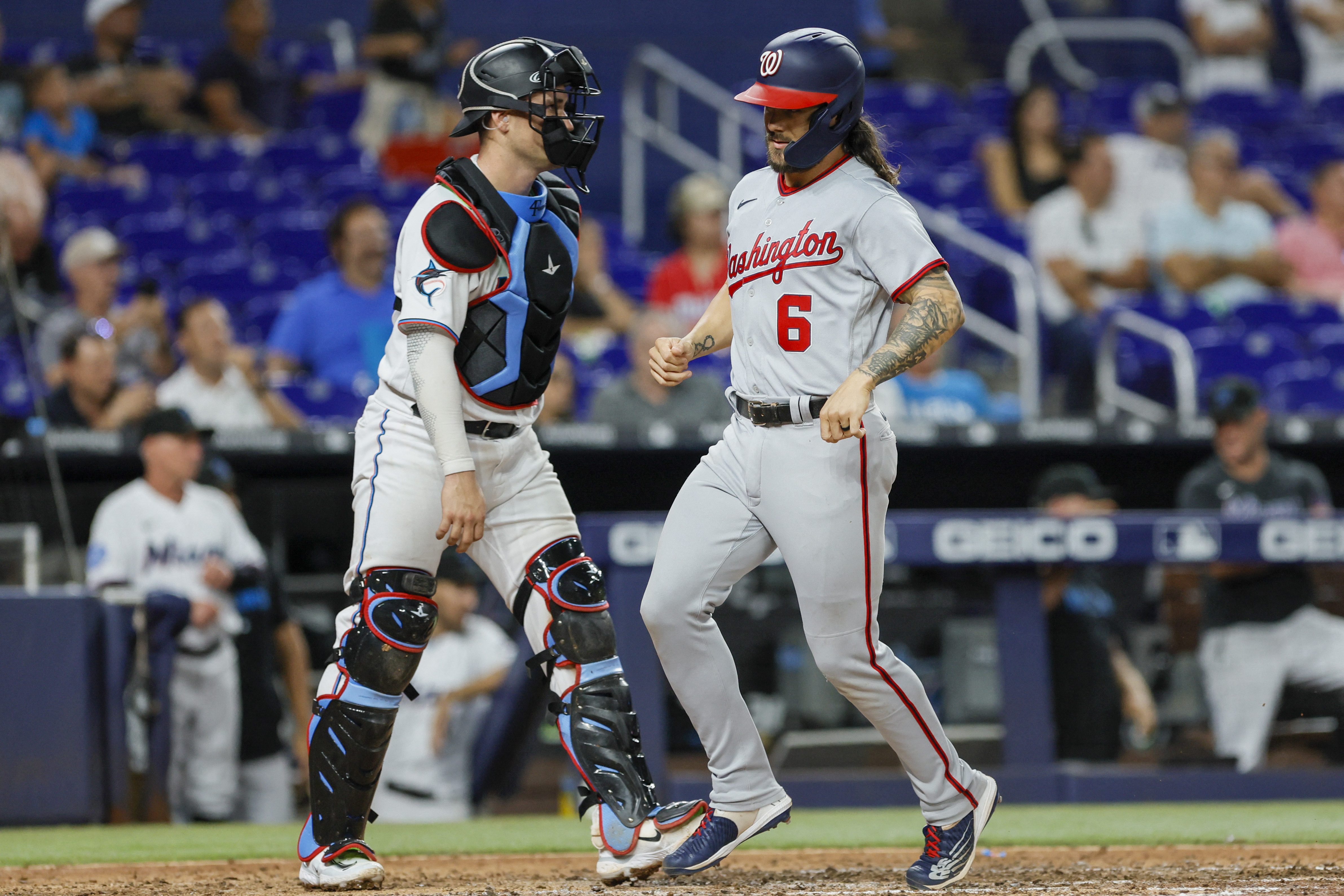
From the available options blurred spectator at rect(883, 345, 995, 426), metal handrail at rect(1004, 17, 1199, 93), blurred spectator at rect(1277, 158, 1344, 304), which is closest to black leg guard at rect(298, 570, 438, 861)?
blurred spectator at rect(883, 345, 995, 426)

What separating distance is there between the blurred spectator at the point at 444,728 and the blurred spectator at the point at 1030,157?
5.13 meters

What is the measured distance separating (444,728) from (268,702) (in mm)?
706

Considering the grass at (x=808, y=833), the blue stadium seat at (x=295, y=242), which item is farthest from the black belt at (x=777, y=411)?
the blue stadium seat at (x=295, y=242)

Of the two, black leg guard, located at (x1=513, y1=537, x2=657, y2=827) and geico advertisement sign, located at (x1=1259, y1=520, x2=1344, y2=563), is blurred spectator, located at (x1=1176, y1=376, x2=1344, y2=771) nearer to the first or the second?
geico advertisement sign, located at (x1=1259, y1=520, x2=1344, y2=563)

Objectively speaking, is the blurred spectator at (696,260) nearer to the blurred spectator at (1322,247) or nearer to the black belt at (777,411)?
the blurred spectator at (1322,247)

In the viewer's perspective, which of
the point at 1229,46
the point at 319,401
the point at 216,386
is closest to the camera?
the point at 216,386

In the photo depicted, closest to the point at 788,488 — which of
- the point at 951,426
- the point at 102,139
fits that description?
the point at 951,426

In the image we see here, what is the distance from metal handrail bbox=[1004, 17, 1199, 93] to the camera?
11.8 metres

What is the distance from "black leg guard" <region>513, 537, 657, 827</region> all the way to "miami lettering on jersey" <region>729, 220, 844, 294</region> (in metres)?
0.72

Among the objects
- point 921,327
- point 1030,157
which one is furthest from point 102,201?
point 921,327

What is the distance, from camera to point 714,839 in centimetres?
333

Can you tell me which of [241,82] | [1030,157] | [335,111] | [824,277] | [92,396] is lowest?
[92,396]

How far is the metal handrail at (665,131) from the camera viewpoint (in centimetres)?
964

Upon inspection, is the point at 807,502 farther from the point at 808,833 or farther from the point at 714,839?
the point at 808,833
